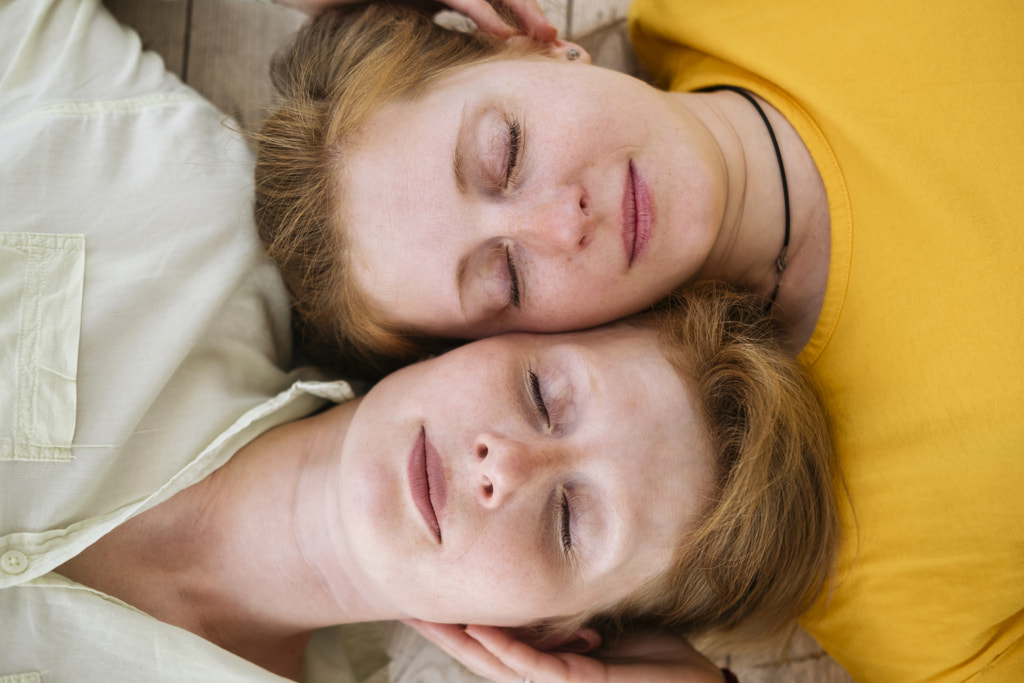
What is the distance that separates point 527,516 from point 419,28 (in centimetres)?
114

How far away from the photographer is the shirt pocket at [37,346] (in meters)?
1.44

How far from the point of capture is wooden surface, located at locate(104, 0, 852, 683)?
198 centimetres

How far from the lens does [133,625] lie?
4.87 ft

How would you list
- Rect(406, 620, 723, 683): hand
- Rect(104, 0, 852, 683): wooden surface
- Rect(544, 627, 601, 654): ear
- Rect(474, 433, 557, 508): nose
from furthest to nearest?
Rect(104, 0, 852, 683): wooden surface, Rect(544, 627, 601, 654): ear, Rect(406, 620, 723, 683): hand, Rect(474, 433, 557, 508): nose

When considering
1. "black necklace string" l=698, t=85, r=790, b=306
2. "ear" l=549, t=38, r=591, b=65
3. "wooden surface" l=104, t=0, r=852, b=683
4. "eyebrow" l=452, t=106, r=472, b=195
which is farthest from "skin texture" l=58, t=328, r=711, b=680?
"wooden surface" l=104, t=0, r=852, b=683

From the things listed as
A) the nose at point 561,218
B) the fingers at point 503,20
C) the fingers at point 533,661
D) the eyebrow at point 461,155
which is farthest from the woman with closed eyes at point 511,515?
the fingers at point 503,20

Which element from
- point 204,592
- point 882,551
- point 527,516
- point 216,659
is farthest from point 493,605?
point 882,551

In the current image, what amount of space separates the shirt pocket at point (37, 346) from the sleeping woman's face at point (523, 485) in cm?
59

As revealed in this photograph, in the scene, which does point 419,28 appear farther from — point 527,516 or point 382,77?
point 527,516

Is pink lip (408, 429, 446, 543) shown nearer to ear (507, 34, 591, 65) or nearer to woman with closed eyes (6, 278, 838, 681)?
woman with closed eyes (6, 278, 838, 681)

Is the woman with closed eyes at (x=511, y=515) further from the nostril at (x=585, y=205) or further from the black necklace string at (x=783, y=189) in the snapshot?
the nostril at (x=585, y=205)

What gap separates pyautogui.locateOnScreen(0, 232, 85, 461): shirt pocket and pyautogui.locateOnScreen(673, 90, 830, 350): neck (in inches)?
55.2

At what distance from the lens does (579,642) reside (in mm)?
1650

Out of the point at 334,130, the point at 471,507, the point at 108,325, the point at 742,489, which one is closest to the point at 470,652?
the point at 471,507
